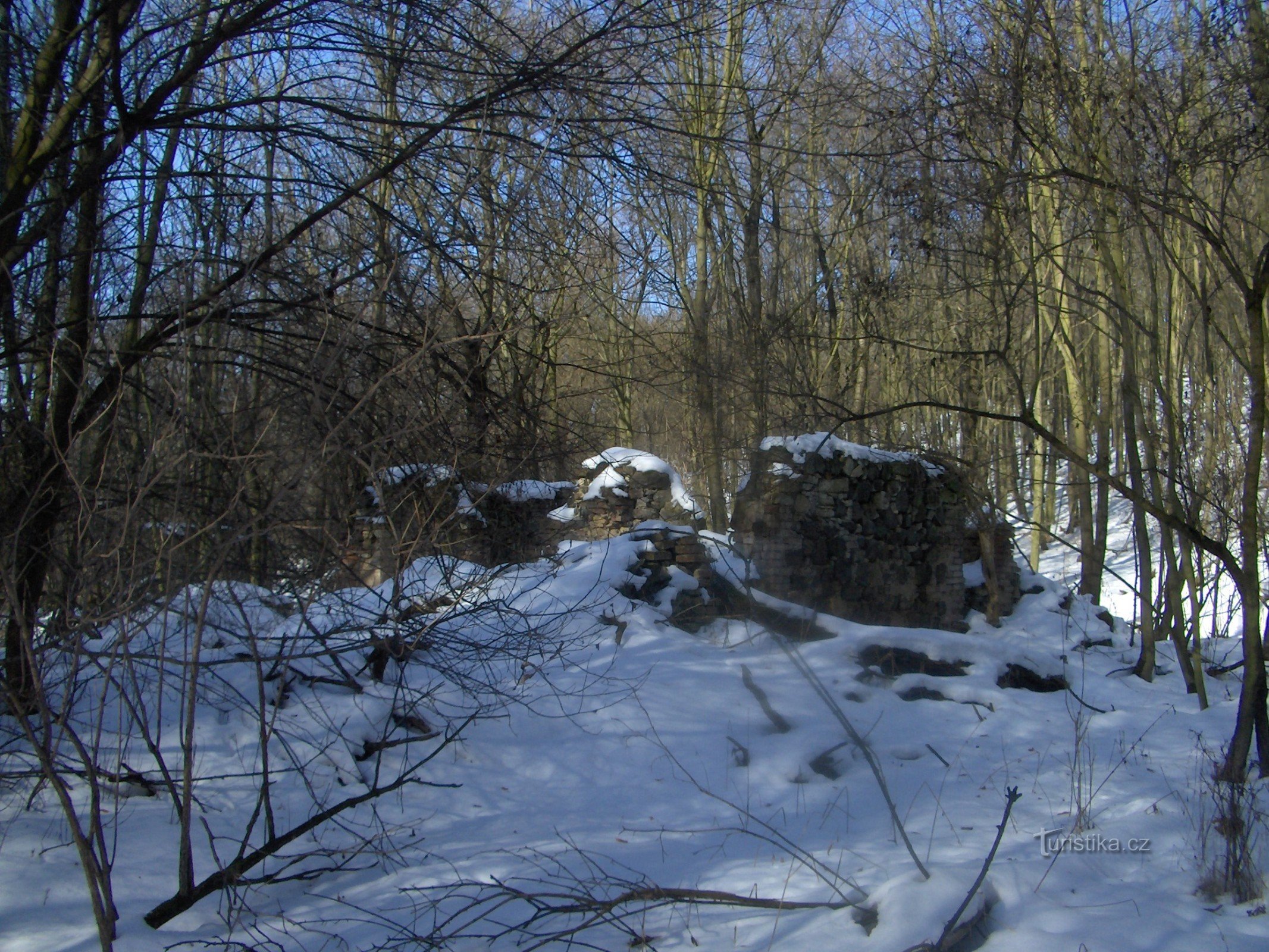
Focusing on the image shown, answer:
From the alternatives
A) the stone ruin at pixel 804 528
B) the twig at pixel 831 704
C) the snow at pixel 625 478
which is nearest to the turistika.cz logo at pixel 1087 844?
the twig at pixel 831 704

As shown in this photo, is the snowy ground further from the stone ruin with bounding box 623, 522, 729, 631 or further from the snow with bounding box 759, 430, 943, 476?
the snow with bounding box 759, 430, 943, 476

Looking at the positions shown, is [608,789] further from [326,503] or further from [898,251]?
[898,251]

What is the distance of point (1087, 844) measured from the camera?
12.6ft

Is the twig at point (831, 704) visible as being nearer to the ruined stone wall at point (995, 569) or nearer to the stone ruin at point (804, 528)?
the stone ruin at point (804, 528)

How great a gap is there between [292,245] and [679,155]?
2.03 m

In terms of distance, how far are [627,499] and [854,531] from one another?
265cm

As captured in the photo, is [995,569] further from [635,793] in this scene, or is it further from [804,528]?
[635,793]

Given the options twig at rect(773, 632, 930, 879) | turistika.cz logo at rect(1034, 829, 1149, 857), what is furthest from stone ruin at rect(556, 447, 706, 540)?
turistika.cz logo at rect(1034, 829, 1149, 857)

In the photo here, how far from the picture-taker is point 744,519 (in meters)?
9.31

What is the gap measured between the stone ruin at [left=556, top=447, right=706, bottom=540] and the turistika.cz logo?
258 inches

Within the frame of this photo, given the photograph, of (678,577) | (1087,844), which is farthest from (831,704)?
(678,577)

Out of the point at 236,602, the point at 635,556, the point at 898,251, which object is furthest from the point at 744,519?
the point at 236,602

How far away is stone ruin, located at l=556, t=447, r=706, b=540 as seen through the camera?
10.4 m

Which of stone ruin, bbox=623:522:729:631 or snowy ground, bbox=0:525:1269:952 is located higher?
stone ruin, bbox=623:522:729:631
